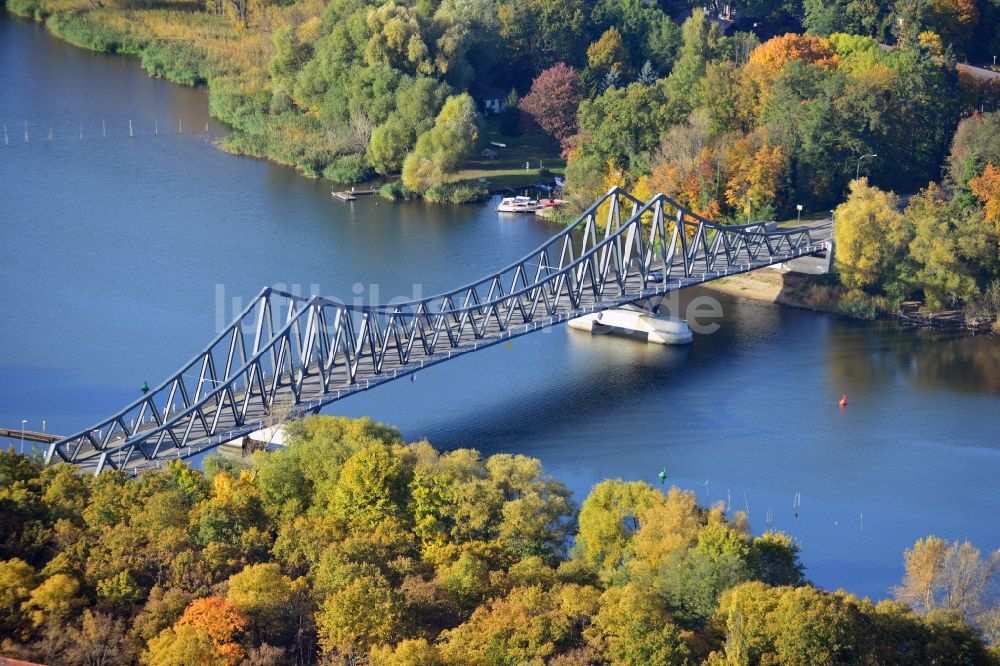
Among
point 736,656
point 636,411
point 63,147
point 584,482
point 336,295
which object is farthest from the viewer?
point 63,147

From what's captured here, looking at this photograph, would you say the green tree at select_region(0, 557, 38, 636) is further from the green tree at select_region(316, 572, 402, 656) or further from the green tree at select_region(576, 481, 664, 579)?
the green tree at select_region(576, 481, 664, 579)

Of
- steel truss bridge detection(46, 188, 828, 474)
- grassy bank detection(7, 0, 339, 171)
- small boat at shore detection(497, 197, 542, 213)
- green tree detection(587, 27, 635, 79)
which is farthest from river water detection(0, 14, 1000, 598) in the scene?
green tree detection(587, 27, 635, 79)

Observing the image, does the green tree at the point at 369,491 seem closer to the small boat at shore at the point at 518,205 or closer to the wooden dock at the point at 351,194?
the small boat at shore at the point at 518,205

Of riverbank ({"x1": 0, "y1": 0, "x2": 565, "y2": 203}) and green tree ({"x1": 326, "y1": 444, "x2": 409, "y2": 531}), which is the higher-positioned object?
riverbank ({"x1": 0, "y1": 0, "x2": 565, "y2": 203})

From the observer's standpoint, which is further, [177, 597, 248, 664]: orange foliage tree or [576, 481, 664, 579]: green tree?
[576, 481, 664, 579]: green tree

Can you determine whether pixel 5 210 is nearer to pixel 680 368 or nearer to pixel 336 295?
pixel 336 295

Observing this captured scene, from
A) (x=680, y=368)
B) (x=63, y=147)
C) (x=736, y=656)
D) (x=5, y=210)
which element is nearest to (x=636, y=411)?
(x=680, y=368)

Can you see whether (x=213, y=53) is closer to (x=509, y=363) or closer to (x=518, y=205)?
(x=518, y=205)

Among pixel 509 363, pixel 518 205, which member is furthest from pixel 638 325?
pixel 518 205
